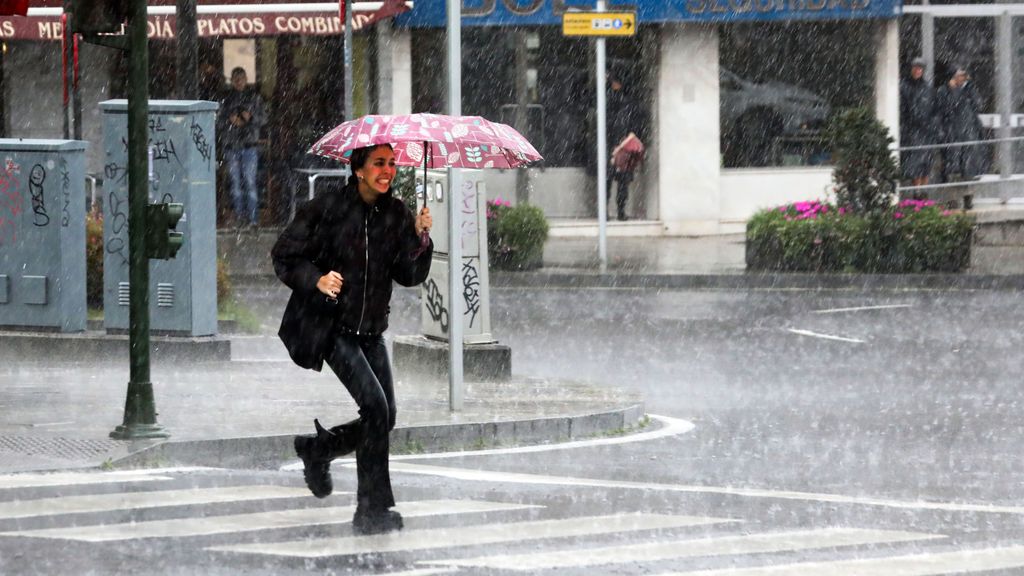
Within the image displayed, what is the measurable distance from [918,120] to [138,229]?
1982 centimetres

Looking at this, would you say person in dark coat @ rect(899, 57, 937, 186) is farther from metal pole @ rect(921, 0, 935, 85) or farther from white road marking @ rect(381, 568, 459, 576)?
white road marking @ rect(381, 568, 459, 576)

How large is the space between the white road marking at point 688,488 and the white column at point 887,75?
66.8ft

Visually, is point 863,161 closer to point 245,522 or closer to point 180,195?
point 180,195

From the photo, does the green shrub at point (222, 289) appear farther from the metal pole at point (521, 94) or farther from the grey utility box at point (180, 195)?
the metal pole at point (521, 94)

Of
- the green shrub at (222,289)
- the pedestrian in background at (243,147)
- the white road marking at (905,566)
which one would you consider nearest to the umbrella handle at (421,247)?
the white road marking at (905,566)

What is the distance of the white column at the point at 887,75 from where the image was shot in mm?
29703

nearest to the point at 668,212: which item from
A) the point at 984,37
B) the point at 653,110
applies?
the point at 653,110

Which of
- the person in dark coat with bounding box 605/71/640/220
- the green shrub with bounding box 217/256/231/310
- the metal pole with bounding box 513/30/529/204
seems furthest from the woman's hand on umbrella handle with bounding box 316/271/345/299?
the metal pole with bounding box 513/30/529/204

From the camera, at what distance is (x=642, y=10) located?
1130 inches

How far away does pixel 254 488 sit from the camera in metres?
9.25

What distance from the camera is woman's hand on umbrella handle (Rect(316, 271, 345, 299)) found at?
8.18m

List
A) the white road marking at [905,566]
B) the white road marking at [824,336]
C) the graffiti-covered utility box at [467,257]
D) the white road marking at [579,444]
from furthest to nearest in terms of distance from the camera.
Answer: the white road marking at [824,336] < the graffiti-covered utility box at [467,257] < the white road marking at [579,444] < the white road marking at [905,566]

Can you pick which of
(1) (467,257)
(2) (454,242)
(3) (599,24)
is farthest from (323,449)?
(3) (599,24)

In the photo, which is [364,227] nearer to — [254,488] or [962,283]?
[254,488]
